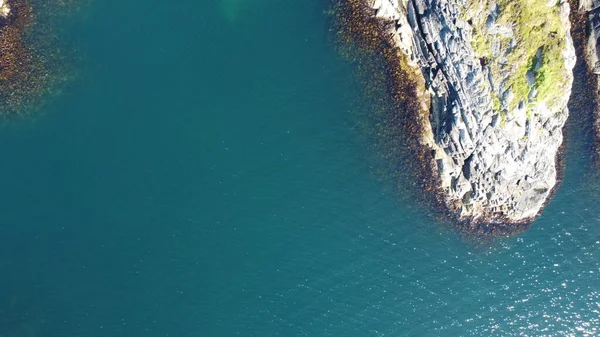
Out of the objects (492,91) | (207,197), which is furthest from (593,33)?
(207,197)

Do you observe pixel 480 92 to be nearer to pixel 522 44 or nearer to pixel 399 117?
pixel 522 44

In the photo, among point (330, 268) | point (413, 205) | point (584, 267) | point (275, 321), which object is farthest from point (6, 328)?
point (584, 267)

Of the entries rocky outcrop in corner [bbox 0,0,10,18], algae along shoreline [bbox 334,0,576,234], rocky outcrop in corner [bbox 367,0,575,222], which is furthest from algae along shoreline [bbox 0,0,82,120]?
rocky outcrop in corner [bbox 367,0,575,222]

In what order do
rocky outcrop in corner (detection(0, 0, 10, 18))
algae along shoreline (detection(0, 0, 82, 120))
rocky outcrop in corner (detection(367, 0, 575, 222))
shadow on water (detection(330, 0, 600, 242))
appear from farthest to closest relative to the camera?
algae along shoreline (detection(0, 0, 82, 120)) < rocky outcrop in corner (detection(0, 0, 10, 18)) < shadow on water (detection(330, 0, 600, 242)) < rocky outcrop in corner (detection(367, 0, 575, 222))

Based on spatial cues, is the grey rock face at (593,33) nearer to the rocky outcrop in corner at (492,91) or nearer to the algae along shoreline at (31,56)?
the rocky outcrop in corner at (492,91)

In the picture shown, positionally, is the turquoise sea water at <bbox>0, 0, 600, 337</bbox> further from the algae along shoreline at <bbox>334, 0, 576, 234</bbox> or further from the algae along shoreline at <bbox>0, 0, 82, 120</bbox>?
the algae along shoreline at <bbox>334, 0, 576, 234</bbox>

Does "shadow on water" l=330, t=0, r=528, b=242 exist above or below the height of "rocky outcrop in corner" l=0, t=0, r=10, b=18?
below

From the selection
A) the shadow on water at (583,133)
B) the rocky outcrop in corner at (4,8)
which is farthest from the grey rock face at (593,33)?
the rocky outcrop in corner at (4,8)

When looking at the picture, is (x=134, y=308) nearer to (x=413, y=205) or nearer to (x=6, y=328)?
(x=6, y=328)
